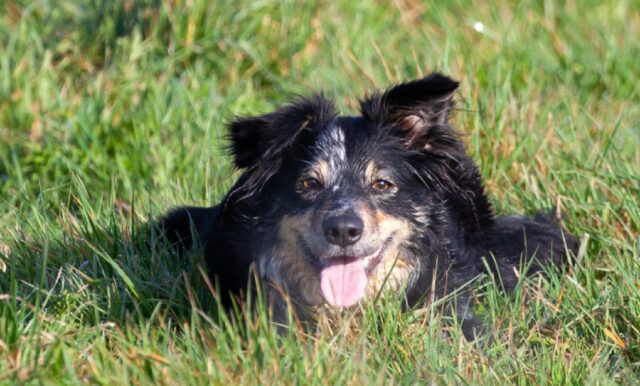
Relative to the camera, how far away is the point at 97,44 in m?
6.65

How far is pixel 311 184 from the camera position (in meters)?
4.21

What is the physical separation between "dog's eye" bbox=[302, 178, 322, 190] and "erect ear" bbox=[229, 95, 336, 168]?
6.3 inches

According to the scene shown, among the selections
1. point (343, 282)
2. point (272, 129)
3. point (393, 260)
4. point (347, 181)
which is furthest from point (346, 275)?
point (272, 129)

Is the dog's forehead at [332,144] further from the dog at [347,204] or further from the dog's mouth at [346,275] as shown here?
the dog's mouth at [346,275]

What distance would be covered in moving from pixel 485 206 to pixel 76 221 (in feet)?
5.75

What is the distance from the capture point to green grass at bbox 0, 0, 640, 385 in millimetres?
3607

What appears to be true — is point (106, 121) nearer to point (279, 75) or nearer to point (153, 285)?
point (279, 75)

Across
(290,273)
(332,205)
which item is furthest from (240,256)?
(332,205)

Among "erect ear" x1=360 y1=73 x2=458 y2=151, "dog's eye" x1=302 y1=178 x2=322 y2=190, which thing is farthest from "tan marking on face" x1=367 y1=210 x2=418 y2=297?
"erect ear" x1=360 y1=73 x2=458 y2=151

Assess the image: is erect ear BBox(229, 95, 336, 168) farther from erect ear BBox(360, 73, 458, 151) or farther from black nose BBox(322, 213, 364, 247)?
black nose BBox(322, 213, 364, 247)

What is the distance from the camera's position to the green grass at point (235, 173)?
361 centimetres

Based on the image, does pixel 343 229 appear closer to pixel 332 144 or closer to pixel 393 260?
pixel 393 260

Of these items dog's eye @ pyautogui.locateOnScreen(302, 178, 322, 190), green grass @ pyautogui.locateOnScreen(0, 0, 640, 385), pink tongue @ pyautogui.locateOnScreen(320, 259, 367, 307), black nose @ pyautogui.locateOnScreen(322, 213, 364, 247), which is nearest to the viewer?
green grass @ pyautogui.locateOnScreen(0, 0, 640, 385)

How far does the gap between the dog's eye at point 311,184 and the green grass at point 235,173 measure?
518 millimetres
